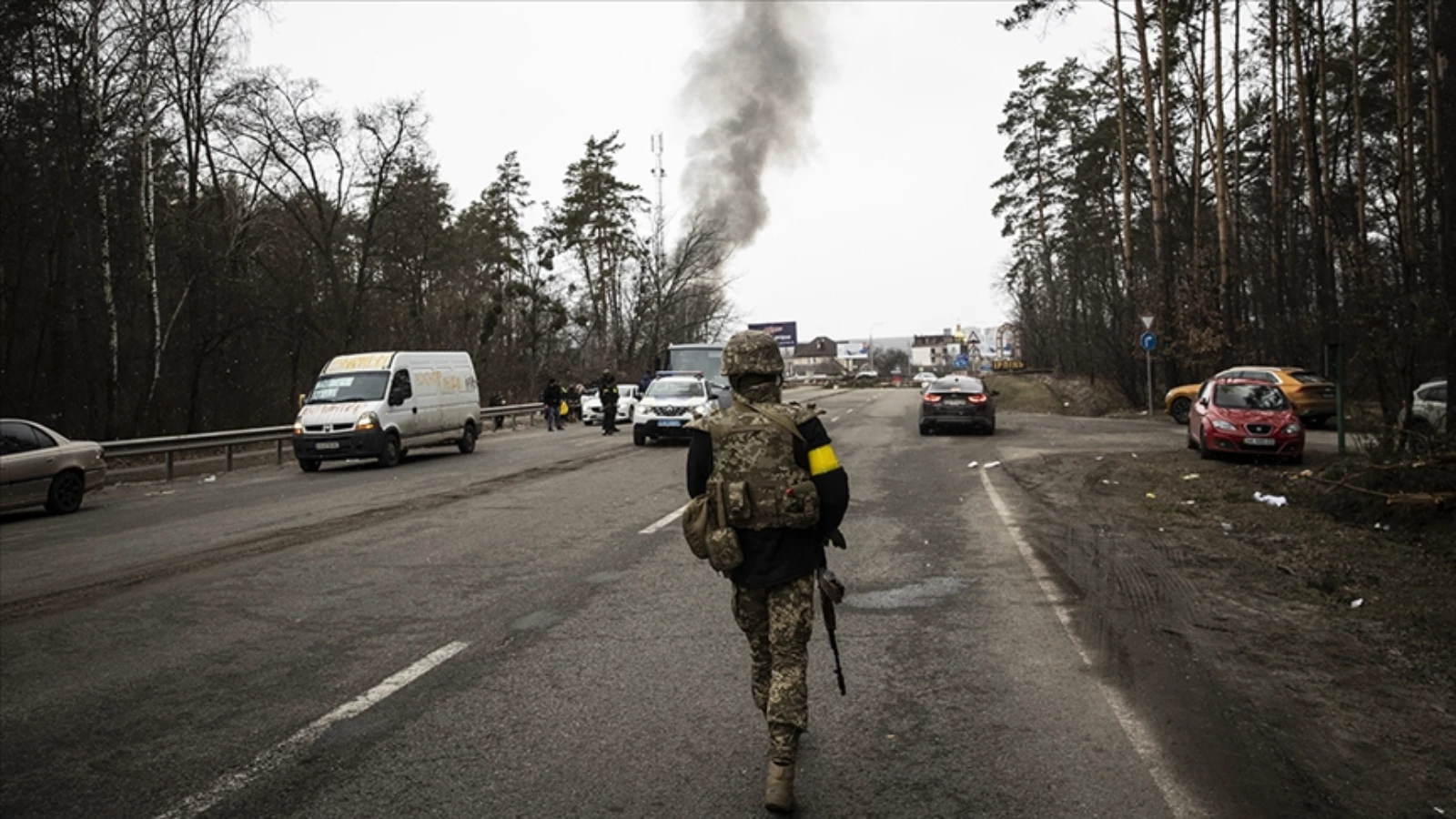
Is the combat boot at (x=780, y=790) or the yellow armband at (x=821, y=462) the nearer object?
the combat boot at (x=780, y=790)

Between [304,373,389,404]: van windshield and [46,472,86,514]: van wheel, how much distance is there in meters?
5.27

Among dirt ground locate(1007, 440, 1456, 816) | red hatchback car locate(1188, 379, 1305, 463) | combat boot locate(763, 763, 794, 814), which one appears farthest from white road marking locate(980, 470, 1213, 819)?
red hatchback car locate(1188, 379, 1305, 463)

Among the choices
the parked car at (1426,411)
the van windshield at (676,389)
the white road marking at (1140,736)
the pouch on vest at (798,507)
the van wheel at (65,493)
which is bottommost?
the white road marking at (1140,736)

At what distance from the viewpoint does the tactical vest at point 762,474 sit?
3807 mm

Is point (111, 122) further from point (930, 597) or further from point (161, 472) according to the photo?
point (930, 597)

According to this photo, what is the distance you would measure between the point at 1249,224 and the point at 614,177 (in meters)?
31.5

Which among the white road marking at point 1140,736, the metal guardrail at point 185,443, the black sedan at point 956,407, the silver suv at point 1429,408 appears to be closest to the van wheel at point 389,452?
the metal guardrail at point 185,443

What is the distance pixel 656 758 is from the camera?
4.12 meters

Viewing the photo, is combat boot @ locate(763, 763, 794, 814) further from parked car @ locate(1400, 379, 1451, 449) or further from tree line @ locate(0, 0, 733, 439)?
tree line @ locate(0, 0, 733, 439)

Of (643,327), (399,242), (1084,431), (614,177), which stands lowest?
(1084,431)

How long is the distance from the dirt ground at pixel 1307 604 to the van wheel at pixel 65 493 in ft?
45.4

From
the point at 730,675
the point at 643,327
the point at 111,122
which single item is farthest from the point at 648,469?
the point at 643,327

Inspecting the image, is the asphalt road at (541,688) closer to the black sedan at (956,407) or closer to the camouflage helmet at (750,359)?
the camouflage helmet at (750,359)

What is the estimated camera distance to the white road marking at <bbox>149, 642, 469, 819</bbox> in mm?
3766
